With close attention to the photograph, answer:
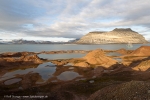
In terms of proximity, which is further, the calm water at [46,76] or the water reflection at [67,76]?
the water reflection at [67,76]

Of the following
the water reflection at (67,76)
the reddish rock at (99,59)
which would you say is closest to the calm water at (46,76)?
the water reflection at (67,76)

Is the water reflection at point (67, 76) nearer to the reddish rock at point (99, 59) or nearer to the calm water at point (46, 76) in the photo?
the calm water at point (46, 76)

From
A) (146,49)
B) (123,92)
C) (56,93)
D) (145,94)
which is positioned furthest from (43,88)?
(146,49)

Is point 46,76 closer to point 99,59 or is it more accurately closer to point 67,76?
point 67,76

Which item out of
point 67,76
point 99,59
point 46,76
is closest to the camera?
point 67,76

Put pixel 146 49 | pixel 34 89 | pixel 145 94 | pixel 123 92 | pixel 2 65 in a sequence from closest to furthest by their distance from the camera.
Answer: pixel 145 94
pixel 123 92
pixel 34 89
pixel 2 65
pixel 146 49

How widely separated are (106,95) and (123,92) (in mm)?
2333

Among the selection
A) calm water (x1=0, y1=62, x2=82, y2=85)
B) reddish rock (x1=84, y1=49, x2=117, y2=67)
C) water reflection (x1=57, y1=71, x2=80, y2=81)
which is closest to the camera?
calm water (x1=0, y1=62, x2=82, y2=85)

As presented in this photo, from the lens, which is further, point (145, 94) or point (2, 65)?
point (2, 65)

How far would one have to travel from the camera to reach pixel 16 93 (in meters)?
28.4

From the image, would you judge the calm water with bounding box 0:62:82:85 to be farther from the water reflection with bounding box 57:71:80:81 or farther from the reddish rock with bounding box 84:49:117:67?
the reddish rock with bounding box 84:49:117:67

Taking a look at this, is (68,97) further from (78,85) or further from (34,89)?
(34,89)

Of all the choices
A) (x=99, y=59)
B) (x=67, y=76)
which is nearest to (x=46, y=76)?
(x=67, y=76)

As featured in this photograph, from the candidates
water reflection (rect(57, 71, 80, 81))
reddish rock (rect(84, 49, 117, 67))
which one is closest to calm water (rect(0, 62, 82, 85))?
water reflection (rect(57, 71, 80, 81))
